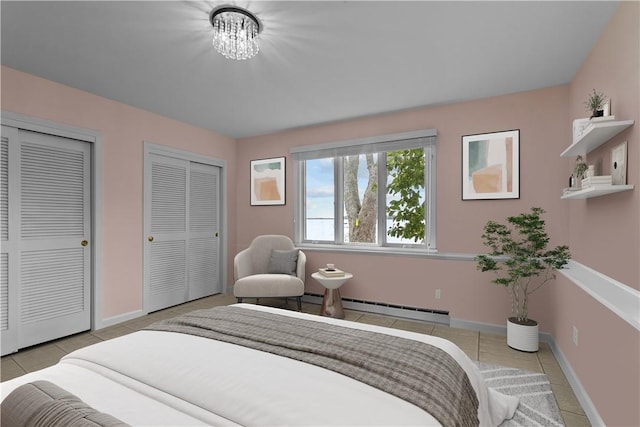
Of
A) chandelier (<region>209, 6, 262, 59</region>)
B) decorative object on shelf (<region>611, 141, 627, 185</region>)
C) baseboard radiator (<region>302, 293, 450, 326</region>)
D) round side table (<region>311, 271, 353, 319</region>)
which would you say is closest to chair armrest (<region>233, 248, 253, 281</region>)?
round side table (<region>311, 271, 353, 319</region>)

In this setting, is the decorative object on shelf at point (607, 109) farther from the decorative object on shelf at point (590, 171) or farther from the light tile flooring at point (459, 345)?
the light tile flooring at point (459, 345)

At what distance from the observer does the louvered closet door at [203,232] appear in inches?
170

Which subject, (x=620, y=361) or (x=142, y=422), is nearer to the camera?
(x=142, y=422)

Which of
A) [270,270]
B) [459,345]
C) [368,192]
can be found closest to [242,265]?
[270,270]

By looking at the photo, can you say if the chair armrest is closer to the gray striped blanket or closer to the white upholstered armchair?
the white upholstered armchair

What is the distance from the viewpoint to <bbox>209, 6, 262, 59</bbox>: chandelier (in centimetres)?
191

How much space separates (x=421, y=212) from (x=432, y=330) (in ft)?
4.38

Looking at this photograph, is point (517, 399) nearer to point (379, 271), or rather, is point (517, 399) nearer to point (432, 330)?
point (432, 330)

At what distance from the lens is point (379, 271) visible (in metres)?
3.79

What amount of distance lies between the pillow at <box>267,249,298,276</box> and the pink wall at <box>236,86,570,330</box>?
331 millimetres

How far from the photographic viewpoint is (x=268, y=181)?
4684 millimetres

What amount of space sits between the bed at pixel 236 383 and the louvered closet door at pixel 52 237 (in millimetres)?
2061

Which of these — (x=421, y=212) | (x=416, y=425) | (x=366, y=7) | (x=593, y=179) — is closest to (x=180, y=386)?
(x=416, y=425)

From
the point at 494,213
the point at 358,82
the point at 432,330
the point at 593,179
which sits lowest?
the point at 432,330
